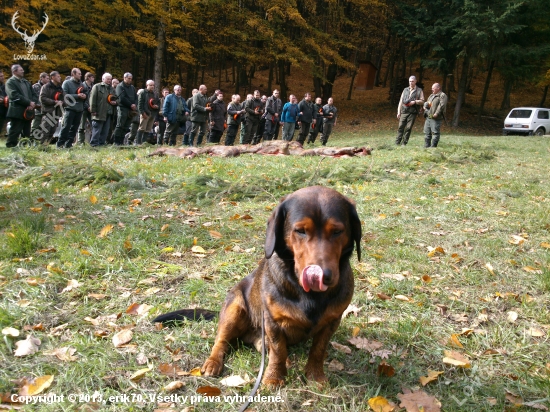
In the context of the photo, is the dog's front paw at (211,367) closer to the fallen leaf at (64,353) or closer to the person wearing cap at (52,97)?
the fallen leaf at (64,353)

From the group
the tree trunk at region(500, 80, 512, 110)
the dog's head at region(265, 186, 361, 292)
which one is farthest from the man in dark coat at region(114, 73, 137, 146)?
the tree trunk at region(500, 80, 512, 110)

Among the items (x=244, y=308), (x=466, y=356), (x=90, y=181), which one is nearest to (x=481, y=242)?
(x=466, y=356)

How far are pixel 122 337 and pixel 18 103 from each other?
38.3ft

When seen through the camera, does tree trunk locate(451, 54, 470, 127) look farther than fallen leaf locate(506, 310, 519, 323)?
Yes

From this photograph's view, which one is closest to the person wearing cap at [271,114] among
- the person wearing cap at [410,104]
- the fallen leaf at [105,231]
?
the person wearing cap at [410,104]

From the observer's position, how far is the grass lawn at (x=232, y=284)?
96.3 inches

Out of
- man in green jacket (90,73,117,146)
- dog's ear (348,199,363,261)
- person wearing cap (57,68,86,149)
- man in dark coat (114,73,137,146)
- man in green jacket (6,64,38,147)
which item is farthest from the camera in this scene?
man in dark coat (114,73,137,146)

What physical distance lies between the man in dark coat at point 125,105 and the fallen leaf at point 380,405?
1415 cm

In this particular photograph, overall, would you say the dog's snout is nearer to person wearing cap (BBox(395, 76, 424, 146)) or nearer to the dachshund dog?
the dachshund dog

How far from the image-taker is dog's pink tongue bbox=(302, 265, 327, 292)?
1932 mm

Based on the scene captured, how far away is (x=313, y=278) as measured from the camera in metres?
1.96

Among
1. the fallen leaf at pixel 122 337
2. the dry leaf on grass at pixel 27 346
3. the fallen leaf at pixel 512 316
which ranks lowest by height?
the dry leaf on grass at pixel 27 346

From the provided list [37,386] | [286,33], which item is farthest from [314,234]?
[286,33]

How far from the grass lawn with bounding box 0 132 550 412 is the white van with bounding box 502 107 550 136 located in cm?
2267
